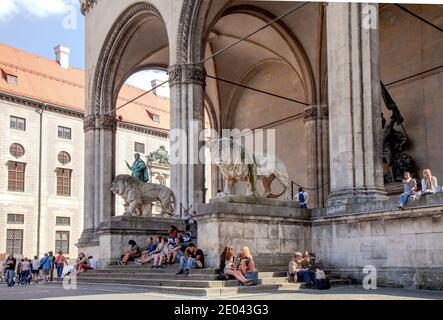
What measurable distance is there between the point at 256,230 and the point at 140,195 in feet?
24.7

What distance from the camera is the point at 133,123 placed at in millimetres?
51750

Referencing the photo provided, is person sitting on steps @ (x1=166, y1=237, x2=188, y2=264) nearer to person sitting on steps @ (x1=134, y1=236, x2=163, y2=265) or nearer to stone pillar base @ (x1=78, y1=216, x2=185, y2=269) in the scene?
person sitting on steps @ (x1=134, y1=236, x2=163, y2=265)

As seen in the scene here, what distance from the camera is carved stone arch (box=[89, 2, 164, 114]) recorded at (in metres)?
28.3

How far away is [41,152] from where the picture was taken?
149ft

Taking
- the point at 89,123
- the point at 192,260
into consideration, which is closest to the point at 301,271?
the point at 192,260

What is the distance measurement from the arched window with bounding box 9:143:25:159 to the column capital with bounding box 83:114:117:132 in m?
16.1

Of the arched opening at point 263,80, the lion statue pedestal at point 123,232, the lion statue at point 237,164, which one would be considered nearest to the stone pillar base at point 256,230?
the lion statue at point 237,164

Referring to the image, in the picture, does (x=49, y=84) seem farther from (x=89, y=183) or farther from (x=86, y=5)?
(x=89, y=183)

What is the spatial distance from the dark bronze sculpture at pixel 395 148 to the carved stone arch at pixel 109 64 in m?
11.7

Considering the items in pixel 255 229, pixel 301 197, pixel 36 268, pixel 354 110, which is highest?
pixel 354 110

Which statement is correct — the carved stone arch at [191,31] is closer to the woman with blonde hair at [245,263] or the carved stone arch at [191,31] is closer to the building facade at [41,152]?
the woman with blonde hair at [245,263]

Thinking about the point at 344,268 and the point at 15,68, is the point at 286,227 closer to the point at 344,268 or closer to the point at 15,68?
the point at 344,268

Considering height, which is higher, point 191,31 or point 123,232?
point 191,31
